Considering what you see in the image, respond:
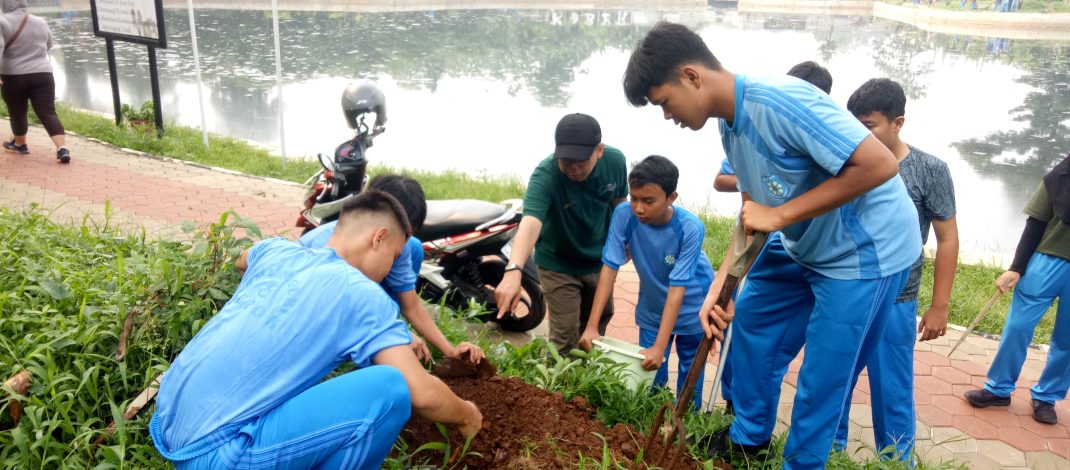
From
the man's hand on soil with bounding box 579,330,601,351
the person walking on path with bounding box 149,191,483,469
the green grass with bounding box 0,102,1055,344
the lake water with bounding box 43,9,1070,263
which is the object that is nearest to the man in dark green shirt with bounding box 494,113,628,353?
the man's hand on soil with bounding box 579,330,601,351

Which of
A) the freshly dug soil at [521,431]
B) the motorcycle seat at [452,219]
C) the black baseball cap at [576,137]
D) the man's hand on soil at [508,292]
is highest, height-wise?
the black baseball cap at [576,137]

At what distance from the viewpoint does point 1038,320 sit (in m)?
3.42

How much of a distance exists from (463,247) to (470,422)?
181 cm

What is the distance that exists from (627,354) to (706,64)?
4.15ft

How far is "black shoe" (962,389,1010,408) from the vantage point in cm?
363

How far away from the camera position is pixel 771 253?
2.53m

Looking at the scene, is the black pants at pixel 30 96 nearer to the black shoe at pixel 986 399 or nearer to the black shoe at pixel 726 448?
the black shoe at pixel 726 448

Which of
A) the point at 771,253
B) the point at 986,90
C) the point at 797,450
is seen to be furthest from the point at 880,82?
the point at 986,90

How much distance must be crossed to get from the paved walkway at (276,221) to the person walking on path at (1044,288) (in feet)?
0.66

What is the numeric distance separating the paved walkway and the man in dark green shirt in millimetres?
769

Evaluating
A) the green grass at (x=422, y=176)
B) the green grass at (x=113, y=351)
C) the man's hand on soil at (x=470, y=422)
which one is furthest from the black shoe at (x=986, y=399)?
the man's hand on soil at (x=470, y=422)

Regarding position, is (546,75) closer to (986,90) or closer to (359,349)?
(986,90)

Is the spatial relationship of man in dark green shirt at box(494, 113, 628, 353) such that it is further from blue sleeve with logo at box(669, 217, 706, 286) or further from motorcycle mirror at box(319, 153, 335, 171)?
motorcycle mirror at box(319, 153, 335, 171)

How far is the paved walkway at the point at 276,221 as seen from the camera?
3359mm
